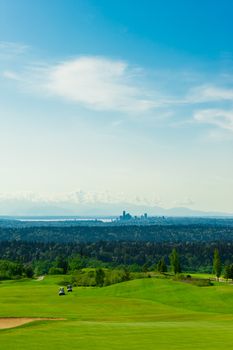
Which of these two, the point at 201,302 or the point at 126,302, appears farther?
the point at 201,302

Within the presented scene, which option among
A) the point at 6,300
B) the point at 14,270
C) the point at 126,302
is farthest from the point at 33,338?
the point at 14,270

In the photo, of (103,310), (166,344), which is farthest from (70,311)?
(166,344)

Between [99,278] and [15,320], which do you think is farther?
[99,278]

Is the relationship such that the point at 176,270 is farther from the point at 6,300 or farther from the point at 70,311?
the point at 70,311

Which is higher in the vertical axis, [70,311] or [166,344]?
[166,344]

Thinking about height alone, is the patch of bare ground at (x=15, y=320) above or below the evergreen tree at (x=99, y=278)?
above

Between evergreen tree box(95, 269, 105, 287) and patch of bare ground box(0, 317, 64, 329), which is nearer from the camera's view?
patch of bare ground box(0, 317, 64, 329)

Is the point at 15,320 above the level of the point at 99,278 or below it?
above

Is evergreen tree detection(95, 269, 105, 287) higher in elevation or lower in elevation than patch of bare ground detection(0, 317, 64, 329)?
lower

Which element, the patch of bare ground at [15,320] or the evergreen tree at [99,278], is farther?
the evergreen tree at [99,278]

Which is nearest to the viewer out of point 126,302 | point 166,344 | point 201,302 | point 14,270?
point 166,344

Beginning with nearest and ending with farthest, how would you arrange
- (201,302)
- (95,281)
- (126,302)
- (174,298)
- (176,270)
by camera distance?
(126,302) → (201,302) → (174,298) → (95,281) → (176,270)
